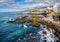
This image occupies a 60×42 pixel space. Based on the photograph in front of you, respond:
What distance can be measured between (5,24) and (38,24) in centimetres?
165

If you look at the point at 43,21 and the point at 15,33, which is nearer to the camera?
the point at 15,33

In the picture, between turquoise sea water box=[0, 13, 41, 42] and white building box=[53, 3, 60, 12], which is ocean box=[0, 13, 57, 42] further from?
white building box=[53, 3, 60, 12]

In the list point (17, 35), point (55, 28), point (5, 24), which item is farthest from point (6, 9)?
point (55, 28)

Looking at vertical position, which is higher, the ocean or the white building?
the white building

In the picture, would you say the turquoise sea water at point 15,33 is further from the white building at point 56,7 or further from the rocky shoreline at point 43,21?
the white building at point 56,7

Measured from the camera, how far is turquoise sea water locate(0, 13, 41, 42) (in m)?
7.61

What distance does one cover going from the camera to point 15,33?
26.4ft

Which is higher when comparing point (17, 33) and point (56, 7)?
point (56, 7)

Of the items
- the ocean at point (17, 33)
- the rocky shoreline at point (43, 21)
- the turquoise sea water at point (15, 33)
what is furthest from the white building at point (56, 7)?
the turquoise sea water at point (15, 33)

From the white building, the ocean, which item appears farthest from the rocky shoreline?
the white building

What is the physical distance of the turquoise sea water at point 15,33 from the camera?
7.61m

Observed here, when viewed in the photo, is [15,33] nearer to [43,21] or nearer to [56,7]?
[43,21]

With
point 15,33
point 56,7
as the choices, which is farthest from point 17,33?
point 56,7

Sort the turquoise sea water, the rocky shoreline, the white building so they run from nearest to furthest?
the turquoise sea water → the rocky shoreline → the white building
